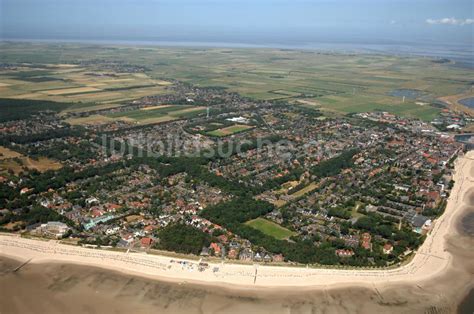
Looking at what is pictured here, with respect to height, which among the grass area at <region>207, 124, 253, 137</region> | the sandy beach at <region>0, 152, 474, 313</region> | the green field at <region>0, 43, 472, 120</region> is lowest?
the sandy beach at <region>0, 152, 474, 313</region>

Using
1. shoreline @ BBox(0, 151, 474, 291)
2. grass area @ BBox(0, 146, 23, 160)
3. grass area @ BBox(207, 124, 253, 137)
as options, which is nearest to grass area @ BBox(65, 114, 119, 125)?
grass area @ BBox(0, 146, 23, 160)

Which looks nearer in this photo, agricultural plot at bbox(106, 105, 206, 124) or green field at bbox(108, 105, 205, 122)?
agricultural plot at bbox(106, 105, 206, 124)

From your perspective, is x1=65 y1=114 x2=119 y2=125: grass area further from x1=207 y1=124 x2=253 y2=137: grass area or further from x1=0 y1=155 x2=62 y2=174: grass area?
x1=207 y1=124 x2=253 y2=137: grass area

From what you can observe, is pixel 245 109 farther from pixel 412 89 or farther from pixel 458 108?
pixel 412 89

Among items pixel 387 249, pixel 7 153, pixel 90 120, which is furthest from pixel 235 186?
pixel 90 120

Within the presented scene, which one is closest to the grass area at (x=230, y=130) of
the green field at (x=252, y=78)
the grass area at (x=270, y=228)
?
the green field at (x=252, y=78)

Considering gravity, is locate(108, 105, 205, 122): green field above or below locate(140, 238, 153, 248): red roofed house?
above

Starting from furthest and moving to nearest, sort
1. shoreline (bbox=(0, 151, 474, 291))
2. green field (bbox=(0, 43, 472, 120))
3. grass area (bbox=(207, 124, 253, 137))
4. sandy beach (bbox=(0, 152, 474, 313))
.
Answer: green field (bbox=(0, 43, 472, 120))
grass area (bbox=(207, 124, 253, 137))
shoreline (bbox=(0, 151, 474, 291))
sandy beach (bbox=(0, 152, 474, 313))

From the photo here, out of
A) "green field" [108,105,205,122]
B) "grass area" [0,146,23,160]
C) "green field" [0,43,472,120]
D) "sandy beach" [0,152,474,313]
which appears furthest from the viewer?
"green field" [0,43,472,120]
